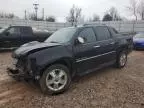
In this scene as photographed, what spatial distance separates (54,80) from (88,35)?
1.90m

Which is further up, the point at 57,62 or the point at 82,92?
the point at 57,62

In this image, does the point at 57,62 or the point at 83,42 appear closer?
the point at 57,62

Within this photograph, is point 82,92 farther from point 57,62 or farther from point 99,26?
point 99,26

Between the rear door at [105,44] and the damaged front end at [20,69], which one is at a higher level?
the rear door at [105,44]

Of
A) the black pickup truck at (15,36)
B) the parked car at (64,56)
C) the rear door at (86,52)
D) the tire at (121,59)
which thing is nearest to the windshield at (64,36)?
the parked car at (64,56)

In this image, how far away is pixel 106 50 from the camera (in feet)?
22.4

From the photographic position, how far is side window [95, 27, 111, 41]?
6707mm

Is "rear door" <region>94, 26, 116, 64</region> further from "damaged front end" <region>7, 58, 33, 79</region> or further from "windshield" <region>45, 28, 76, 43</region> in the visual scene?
"damaged front end" <region>7, 58, 33, 79</region>

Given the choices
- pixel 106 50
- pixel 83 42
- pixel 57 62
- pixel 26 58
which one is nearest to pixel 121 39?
pixel 106 50

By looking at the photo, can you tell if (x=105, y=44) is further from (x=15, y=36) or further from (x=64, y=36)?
(x=15, y=36)

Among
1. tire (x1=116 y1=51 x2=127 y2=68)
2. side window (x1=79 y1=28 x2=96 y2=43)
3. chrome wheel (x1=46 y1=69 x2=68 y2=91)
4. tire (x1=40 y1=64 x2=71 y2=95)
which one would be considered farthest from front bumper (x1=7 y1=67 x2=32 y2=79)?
tire (x1=116 y1=51 x2=127 y2=68)

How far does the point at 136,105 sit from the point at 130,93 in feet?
2.33

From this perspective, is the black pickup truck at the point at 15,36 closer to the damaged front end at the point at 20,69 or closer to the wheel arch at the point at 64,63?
the damaged front end at the point at 20,69

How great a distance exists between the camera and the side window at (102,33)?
6707 mm
